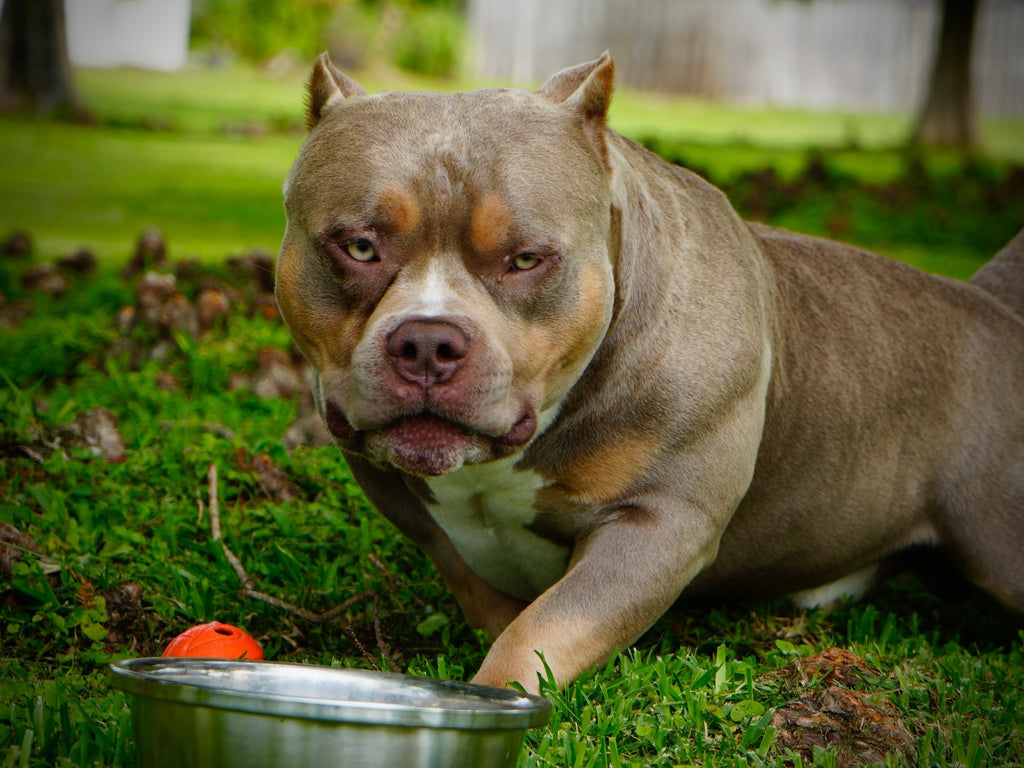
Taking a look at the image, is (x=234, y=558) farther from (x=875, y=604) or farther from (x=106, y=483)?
(x=875, y=604)

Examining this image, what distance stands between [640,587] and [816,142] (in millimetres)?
10603

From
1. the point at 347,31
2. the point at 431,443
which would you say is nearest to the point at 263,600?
the point at 431,443

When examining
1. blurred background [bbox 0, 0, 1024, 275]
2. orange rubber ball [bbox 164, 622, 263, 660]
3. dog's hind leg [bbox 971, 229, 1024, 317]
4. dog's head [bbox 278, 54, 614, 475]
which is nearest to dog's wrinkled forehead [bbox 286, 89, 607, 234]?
dog's head [bbox 278, 54, 614, 475]

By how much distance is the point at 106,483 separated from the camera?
4.42m

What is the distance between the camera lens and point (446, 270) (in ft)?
9.61

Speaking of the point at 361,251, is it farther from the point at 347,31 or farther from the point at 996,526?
the point at 347,31

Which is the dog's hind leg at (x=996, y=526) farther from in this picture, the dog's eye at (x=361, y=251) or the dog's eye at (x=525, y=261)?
the dog's eye at (x=361, y=251)

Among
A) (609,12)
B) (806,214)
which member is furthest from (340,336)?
(609,12)

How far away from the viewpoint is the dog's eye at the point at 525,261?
298 centimetres

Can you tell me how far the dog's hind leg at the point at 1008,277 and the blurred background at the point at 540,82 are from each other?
4.92 metres

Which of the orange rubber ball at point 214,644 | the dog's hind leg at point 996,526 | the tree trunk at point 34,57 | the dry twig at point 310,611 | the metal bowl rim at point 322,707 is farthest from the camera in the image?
the tree trunk at point 34,57

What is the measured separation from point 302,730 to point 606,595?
1240mm

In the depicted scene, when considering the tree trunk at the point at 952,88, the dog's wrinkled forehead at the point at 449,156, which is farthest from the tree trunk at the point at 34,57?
the tree trunk at the point at 952,88

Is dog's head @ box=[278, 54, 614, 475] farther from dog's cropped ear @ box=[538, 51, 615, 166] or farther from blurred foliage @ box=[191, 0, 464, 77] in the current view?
blurred foliage @ box=[191, 0, 464, 77]
